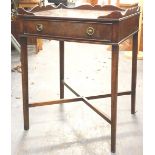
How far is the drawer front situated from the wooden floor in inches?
25.5

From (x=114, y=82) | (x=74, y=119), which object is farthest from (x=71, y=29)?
(x=74, y=119)

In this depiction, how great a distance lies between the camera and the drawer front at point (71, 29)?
1544mm

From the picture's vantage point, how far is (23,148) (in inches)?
68.1

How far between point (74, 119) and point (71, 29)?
760 mm

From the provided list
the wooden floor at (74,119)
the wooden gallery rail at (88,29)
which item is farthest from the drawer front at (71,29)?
the wooden floor at (74,119)

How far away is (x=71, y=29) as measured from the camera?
5.32 ft

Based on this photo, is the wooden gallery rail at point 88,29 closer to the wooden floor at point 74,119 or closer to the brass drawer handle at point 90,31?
the brass drawer handle at point 90,31

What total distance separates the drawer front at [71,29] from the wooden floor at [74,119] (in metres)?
0.65

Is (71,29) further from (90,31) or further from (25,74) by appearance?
(25,74)

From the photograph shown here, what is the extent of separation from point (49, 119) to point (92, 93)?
650mm

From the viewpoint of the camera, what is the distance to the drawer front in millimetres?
1544
